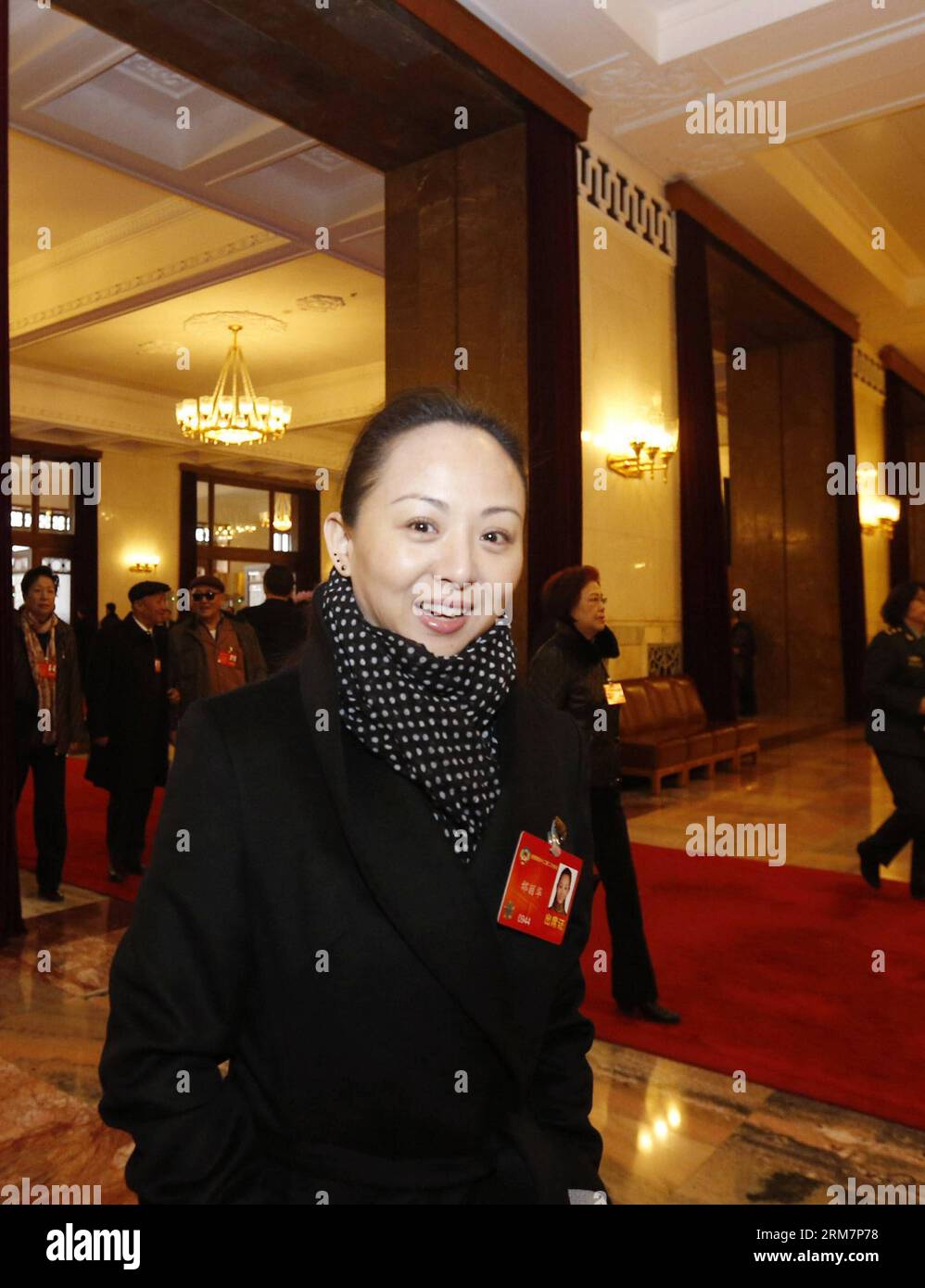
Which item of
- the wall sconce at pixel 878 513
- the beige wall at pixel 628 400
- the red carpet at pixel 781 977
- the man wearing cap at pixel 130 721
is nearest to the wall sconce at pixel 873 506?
the wall sconce at pixel 878 513

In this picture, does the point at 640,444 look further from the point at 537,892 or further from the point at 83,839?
the point at 537,892

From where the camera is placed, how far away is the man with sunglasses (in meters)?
5.67

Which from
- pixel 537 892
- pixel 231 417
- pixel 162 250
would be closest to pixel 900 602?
pixel 537 892

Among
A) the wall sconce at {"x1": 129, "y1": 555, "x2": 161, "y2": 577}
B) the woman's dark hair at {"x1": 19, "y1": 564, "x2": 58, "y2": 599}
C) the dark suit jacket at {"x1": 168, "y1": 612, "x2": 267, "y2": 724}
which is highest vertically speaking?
the wall sconce at {"x1": 129, "y1": 555, "x2": 161, "y2": 577}

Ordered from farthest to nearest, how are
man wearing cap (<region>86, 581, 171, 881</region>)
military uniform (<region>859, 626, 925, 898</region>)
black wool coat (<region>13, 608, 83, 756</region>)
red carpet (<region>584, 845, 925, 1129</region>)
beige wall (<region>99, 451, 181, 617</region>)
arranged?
beige wall (<region>99, 451, 181, 617</region>)
man wearing cap (<region>86, 581, 171, 881</region>)
military uniform (<region>859, 626, 925, 898</region>)
black wool coat (<region>13, 608, 83, 756</region>)
red carpet (<region>584, 845, 925, 1129</region>)

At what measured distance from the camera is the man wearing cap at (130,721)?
527cm

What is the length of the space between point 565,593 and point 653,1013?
1510 millimetres

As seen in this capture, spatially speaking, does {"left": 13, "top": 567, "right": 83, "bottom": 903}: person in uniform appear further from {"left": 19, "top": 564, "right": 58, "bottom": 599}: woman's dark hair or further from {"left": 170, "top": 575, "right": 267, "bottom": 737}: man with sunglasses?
{"left": 170, "top": 575, "right": 267, "bottom": 737}: man with sunglasses

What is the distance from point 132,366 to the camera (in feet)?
44.0

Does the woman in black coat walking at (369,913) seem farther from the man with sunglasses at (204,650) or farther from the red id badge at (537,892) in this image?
the man with sunglasses at (204,650)

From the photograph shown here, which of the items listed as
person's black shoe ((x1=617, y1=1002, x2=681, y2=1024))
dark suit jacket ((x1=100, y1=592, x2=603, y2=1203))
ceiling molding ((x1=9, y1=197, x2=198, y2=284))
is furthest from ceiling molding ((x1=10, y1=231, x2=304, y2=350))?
dark suit jacket ((x1=100, y1=592, x2=603, y2=1203))

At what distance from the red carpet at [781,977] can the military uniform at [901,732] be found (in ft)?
A: 0.91

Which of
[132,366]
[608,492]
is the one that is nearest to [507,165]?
[608,492]

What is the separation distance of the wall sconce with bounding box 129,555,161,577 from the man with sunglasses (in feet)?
34.7
